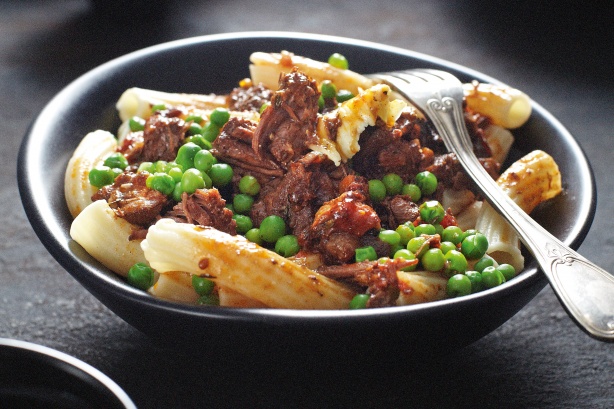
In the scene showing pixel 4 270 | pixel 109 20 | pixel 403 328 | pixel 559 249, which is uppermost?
pixel 559 249

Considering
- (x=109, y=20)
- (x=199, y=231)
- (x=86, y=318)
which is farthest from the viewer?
(x=109, y=20)

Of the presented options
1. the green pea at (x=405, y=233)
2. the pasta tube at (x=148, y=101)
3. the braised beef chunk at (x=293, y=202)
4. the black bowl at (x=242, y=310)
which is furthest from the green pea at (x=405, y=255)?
the pasta tube at (x=148, y=101)

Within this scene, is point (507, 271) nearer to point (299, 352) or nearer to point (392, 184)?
point (392, 184)

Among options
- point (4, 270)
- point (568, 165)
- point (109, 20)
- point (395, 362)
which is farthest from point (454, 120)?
point (109, 20)

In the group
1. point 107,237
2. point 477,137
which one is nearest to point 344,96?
point 477,137

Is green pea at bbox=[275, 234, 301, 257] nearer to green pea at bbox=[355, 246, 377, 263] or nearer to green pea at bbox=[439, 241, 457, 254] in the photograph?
green pea at bbox=[355, 246, 377, 263]

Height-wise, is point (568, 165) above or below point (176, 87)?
above

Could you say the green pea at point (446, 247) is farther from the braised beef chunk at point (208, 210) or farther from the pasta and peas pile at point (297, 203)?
the braised beef chunk at point (208, 210)

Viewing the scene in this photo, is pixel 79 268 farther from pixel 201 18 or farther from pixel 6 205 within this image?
pixel 201 18
